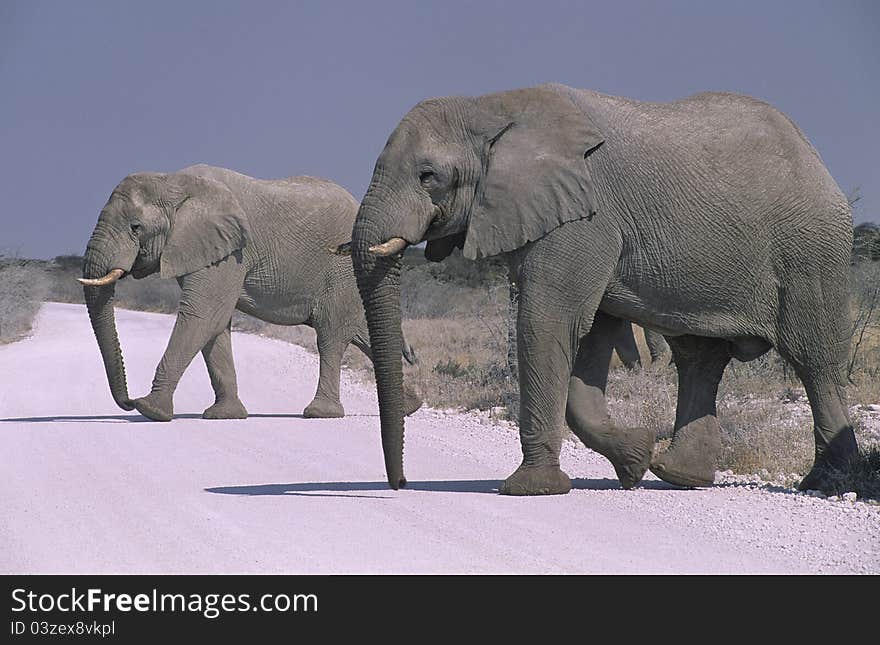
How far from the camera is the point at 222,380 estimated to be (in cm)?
1562

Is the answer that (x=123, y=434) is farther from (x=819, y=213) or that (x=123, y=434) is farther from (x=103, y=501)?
(x=819, y=213)

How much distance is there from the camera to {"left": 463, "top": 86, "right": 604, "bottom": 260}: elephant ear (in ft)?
29.5

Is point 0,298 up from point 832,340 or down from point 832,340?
down

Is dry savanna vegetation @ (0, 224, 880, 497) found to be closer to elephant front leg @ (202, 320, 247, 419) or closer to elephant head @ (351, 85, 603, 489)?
elephant front leg @ (202, 320, 247, 419)

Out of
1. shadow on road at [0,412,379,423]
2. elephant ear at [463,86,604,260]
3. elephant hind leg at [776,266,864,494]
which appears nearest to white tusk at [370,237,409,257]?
elephant ear at [463,86,604,260]

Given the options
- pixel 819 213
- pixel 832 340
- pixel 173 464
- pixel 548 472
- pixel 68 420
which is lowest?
pixel 68 420

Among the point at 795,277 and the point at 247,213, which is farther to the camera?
the point at 247,213

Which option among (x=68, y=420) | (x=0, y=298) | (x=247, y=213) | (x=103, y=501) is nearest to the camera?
(x=103, y=501)

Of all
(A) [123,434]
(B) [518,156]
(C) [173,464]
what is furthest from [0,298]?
(B) [518,156]

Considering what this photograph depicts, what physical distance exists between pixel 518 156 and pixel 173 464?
3846mm

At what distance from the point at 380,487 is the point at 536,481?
3.98 feet

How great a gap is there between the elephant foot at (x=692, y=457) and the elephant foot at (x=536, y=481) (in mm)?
813

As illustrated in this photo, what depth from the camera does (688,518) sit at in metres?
8.18

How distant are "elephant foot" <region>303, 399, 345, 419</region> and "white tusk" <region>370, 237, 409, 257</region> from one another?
21.6ft
